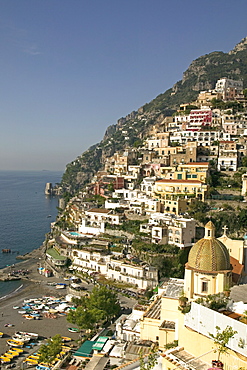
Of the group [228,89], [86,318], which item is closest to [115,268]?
[86,318]

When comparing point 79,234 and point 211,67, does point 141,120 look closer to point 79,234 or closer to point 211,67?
point 211,67

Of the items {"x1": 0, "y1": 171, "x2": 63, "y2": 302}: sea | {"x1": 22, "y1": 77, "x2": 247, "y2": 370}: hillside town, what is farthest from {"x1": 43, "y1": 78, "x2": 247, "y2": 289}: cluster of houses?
{"x1": 0, "y1": 171, "x2": 63, "y2": 302}: sea

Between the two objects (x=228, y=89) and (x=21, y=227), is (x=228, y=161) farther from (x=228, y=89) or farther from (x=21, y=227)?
(x=21, y=227)

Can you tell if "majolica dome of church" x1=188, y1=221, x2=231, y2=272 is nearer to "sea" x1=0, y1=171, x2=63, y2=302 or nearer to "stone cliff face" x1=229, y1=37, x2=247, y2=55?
"sea" x1=0, y1=171, x2=63, y2=302

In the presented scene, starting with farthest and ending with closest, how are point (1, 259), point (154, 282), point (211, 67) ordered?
point (211, 67)
point (1, 259)
point (154, 282)

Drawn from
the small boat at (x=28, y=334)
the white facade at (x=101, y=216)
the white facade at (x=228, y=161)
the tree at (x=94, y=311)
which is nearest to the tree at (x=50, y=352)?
the tree at (x=94, y=311)

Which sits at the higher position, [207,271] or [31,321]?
[207,271]

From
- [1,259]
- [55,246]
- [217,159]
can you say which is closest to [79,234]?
[55,246]
